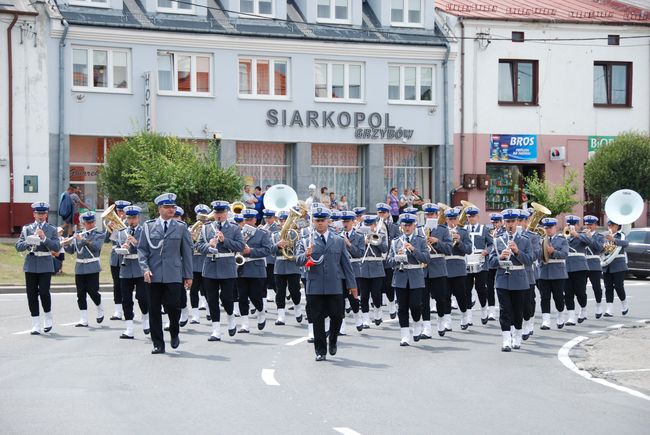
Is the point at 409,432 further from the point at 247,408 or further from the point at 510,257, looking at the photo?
the point at 510,257

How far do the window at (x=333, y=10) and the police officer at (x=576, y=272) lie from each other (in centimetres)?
2125

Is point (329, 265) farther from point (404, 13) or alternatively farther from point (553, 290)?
point (404, 13)

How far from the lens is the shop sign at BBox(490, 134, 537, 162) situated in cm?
4438

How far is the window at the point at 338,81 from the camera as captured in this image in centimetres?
4188

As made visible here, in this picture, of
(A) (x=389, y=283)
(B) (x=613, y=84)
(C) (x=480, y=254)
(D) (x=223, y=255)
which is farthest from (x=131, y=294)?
(B) (x=613, y=84)

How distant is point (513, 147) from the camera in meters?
44.7

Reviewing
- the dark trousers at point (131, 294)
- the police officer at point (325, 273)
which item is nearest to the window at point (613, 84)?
the dark trousers at point (131, 294)

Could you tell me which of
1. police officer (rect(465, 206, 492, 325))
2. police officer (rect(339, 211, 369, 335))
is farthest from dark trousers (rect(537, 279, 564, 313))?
police officer (rect(339, 211, 369, 335))

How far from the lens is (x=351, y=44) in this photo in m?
41.9

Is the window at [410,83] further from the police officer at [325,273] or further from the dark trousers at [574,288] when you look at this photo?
the police officer at [325,273]

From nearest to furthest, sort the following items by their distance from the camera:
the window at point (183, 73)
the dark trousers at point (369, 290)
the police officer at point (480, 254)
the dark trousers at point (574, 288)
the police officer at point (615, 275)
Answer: the dark trousers at point (369, 290) < the police officer at point (480, 254) < the dark trousers at point (574, 288) < the police officer at point (615, 275) < the window at point (183, 73)

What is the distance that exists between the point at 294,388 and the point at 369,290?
26.1ft

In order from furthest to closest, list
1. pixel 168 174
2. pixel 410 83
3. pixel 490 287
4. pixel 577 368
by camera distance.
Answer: pixel 410 83, pixel 168 174, pixel 490 287, pixel 577 368

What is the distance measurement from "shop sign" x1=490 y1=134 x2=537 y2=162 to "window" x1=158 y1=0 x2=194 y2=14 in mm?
11975
